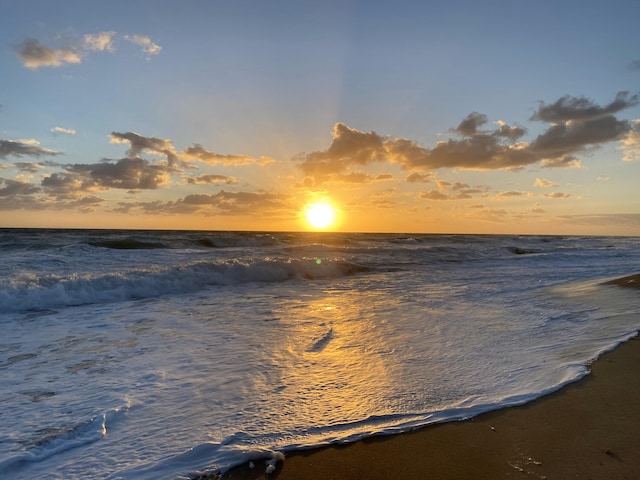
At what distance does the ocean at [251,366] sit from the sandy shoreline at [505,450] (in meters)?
0.16

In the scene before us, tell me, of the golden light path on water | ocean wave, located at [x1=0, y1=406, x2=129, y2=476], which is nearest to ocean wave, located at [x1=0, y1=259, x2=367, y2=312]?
the golden light path on water

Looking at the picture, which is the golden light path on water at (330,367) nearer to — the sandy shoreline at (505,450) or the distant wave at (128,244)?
the sandy shoreline at (505,450)

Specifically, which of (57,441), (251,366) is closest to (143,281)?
(251,366)

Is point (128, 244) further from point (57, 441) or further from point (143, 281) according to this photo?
point (57, 441)

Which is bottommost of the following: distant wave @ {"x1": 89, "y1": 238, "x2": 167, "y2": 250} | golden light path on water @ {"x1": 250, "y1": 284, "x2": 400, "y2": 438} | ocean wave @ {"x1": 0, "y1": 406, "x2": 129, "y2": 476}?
ocean wave @ {"x1": 0, "y1": 406, "x2": 129, "y2": 476}

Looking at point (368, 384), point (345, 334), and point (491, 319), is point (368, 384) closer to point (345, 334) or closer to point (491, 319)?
point (345, 334)

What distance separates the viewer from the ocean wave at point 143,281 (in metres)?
10.2

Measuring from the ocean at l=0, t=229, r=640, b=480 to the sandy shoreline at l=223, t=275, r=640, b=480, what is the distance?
0.16m

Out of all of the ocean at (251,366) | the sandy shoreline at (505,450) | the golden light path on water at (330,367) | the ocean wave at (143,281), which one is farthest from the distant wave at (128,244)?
the sandy shoreline at (505,450)

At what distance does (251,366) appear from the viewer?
518cm

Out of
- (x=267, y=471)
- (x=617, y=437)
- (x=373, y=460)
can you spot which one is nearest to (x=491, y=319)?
(x=617, y=437)

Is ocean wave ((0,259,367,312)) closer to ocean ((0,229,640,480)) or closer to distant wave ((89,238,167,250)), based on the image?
ocean ((0,229,640,480))

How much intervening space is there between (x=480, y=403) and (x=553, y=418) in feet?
2.02

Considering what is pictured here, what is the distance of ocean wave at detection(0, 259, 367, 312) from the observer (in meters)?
10.2
